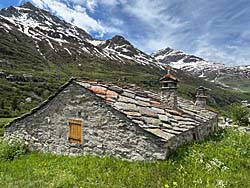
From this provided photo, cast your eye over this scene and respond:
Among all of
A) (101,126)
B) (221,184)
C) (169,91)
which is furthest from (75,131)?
(221,184)

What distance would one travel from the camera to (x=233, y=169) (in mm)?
10547

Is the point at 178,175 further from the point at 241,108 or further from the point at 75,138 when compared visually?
the point at 241,108

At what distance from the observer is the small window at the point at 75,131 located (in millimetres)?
12977

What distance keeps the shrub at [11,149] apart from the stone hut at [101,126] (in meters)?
0.40

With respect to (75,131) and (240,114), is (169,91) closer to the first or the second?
(75,131)

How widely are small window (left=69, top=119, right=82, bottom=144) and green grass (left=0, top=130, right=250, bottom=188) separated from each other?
0.91 metres

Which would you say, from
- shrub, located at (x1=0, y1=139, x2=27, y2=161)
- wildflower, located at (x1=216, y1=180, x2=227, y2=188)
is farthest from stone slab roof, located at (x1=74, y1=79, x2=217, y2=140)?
shrub, located at (x1=0, y1=139, x2=27, y2=161)

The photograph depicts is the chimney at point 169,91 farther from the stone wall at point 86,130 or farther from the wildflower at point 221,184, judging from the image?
the wildflower at point 221,184

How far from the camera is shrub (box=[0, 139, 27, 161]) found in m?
13.3

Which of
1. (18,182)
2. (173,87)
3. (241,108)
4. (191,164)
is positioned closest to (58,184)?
(18,182)

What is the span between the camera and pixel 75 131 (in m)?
13.1

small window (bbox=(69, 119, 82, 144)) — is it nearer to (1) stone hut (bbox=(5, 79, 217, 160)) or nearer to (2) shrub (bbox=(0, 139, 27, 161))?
(1) stone hut (bbox=(5, 79, 217, 160))

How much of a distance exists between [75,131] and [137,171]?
14.3 ft

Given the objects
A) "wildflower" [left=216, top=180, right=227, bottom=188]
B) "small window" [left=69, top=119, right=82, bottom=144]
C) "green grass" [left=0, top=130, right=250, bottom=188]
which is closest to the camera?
"wildflower" [left=216, top=180, right=227, bottom=188]
